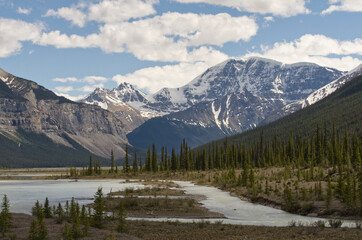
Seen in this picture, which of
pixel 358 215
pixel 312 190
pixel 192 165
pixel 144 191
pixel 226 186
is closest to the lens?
pixel 358 215

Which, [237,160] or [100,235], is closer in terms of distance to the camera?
[100,235]

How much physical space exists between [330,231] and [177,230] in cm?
1192

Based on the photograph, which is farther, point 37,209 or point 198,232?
point 37,209

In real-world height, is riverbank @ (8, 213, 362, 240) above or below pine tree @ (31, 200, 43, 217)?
below

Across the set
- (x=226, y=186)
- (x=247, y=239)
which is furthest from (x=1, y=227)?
(x=226, y=186)

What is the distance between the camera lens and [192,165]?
191 metres

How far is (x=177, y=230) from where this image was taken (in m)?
35.7

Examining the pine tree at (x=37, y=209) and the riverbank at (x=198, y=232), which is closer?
the riverbank at (x=198, y=232)

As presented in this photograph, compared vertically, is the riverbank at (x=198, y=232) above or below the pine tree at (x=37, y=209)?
below

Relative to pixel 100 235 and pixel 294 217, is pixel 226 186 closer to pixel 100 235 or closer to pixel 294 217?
pixel 294 217

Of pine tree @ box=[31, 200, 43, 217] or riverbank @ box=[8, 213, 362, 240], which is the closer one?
riverbank @ box=[8, 213, 362, 240]

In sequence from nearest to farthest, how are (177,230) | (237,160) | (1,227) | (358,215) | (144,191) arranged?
1. (1,227)
2. (177,230)
3. (358,215)
4. (144,191)
5. (237,160)

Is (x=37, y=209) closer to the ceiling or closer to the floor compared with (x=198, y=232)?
closer to the ceiling

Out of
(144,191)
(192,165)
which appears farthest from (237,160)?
(144,191)
